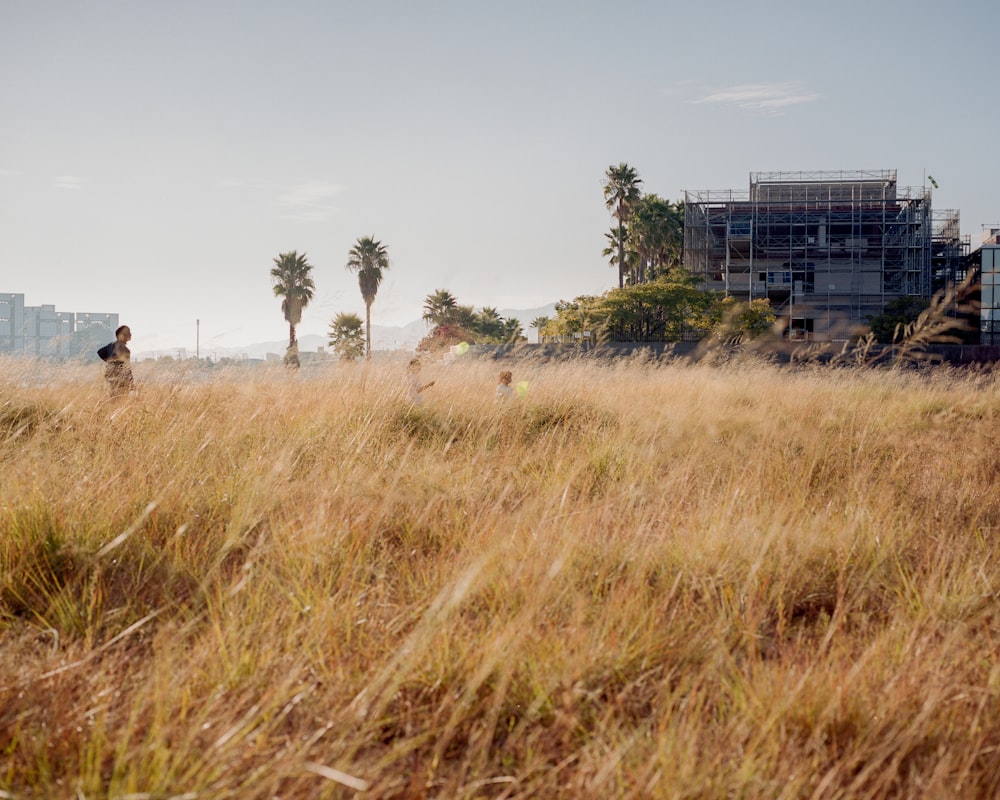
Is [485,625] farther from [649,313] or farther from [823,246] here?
[823,246]

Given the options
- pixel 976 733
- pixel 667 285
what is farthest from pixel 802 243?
pixel 976 733

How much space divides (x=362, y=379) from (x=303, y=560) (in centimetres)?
434

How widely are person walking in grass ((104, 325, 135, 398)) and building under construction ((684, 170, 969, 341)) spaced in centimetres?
5483

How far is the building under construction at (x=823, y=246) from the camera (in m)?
59.5

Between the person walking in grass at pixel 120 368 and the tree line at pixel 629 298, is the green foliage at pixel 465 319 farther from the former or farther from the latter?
the person walking in grass at pixel 120 368

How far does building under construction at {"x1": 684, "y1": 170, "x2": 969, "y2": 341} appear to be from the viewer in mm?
59469

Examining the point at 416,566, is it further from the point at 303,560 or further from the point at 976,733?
the point at 976,733

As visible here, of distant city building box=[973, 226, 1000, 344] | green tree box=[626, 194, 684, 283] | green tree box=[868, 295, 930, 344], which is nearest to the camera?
green tree box=[868, 295, 930, 344]

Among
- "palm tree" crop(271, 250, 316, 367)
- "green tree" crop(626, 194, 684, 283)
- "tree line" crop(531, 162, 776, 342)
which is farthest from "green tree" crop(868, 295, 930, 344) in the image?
"palm tree" crop(271, 250, 316, 367)

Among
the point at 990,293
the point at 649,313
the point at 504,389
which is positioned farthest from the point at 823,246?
the point at 504,389

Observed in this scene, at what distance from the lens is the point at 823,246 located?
2415 inches

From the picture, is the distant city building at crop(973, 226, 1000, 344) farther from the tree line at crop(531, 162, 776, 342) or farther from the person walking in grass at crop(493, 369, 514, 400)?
the person walking in grass at crop(493, 369, 514, 400)

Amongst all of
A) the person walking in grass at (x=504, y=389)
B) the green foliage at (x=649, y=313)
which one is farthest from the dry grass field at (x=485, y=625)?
the green foliage at (x=649, y=313)

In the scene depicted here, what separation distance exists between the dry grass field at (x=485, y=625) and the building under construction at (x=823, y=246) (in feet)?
188
